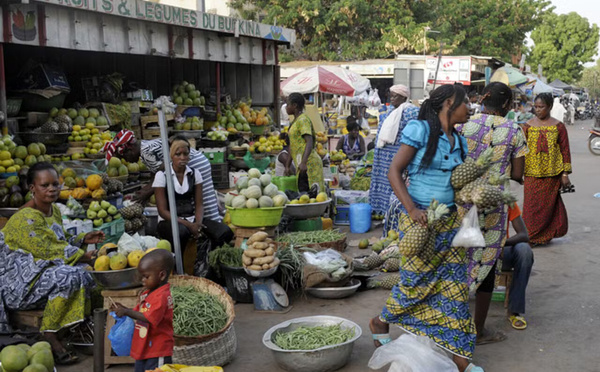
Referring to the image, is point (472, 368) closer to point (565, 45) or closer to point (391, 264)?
point (391, 264)

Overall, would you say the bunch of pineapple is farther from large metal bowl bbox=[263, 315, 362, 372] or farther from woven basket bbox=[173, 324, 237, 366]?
woven basket bbox=[173, 324, 237, 366]

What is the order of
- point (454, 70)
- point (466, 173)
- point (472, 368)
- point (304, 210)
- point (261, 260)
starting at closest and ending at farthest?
point (466, 173) < point (472, 368) < point (261, 260) < point (304, 210) < point (454, 70)

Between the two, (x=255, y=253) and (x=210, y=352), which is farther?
(x=255, y=253)

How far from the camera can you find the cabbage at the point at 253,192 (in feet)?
21.0

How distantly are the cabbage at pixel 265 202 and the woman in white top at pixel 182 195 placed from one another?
0.60 m

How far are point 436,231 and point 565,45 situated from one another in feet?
203

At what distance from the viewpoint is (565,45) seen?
59.6 m

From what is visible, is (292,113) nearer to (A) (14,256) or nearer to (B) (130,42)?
(B) (130,42)

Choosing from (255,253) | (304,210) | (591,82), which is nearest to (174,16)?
Result: (304,210)

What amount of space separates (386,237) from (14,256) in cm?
471

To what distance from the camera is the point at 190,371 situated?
3354 mm

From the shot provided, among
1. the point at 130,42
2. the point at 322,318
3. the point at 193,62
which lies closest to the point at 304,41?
the point at 193,62

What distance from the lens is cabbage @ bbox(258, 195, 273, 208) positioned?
A: 6.43m

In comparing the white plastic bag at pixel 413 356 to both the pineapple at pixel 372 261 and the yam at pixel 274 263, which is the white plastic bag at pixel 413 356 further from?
the pineapple at pixel 372 261
